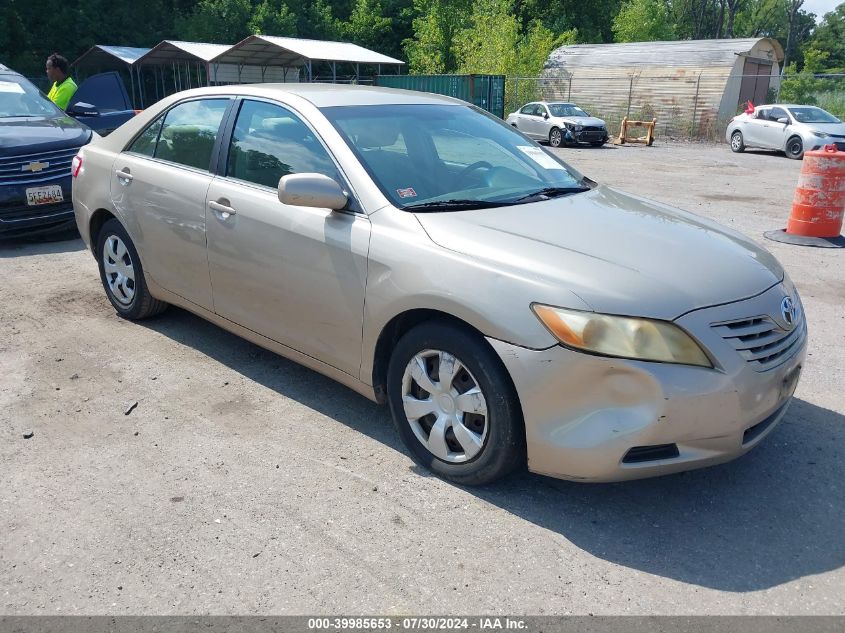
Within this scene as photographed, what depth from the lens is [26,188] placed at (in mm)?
7660

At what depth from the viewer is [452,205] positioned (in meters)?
3.59

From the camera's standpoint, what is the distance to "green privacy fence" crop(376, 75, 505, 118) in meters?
30.5

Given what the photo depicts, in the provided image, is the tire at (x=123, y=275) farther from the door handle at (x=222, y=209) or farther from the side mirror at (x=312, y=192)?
A: the side mirror at (x=312, y=192)

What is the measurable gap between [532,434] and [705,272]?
3.31 feet

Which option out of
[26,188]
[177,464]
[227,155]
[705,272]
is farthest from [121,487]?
[26,188]

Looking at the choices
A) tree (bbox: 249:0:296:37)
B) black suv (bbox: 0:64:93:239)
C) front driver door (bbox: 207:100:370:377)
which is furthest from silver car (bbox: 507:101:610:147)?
tree (bbox: 249:0:296:37)

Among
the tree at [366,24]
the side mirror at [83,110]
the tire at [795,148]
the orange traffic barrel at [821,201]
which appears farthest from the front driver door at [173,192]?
the tree at [366,24]

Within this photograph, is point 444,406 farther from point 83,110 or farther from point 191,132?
point 83,110

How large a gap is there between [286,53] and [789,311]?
1181 inches

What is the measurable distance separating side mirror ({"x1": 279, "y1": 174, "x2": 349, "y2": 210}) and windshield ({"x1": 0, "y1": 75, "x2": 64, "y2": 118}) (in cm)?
657

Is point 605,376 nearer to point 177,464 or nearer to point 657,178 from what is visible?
point 177,464

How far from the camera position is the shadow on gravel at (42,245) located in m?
7.70

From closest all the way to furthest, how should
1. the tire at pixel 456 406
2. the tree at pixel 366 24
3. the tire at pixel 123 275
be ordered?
the tire at pixel 456 406, the tire at pixel 123 275, the tree at pixel 366 24

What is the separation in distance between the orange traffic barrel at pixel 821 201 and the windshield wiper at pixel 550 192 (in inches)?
222
